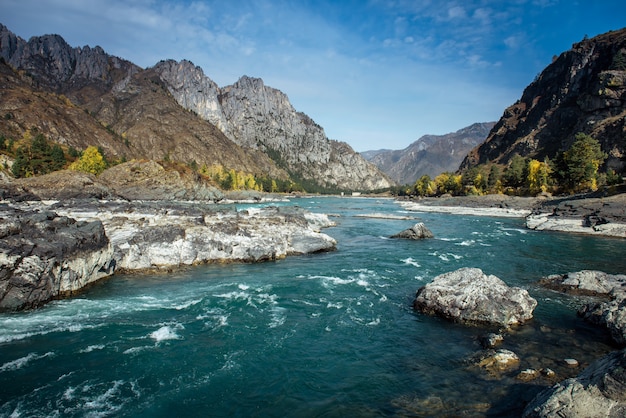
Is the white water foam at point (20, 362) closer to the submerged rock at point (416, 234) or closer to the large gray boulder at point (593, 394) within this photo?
the large gray boulder at point (593, 394)

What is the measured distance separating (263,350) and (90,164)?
138m

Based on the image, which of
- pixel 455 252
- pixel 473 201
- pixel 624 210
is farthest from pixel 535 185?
pixel 455 252

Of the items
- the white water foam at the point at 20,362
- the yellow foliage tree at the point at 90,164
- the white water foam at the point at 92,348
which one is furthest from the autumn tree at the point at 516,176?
the yellow foliage tree at the point at 90,164

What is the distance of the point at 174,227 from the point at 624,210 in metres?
68.9

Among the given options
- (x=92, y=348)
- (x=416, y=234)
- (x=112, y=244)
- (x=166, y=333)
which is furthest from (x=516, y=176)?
(x=92, y=348)

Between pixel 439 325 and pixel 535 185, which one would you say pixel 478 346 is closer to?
pixel 439 325

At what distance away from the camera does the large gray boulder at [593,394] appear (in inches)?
284

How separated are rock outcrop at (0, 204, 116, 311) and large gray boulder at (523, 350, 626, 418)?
74.9 feet

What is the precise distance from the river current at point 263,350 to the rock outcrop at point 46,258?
0.99m

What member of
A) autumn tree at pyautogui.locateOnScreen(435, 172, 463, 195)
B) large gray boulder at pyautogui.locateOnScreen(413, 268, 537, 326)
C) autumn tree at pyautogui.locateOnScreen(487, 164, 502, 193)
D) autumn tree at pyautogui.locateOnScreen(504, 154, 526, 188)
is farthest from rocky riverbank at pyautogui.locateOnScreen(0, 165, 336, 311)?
autumn tree at pyautogui.locateOnScreen(435, 172, 463, 195)

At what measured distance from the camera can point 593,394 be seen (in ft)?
24.7

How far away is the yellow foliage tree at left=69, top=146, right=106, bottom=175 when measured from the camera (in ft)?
397

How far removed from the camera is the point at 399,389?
1142 cm

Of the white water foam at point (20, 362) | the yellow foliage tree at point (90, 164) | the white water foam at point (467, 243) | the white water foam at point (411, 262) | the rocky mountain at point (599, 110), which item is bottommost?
the white water foam at point (467, 243)
